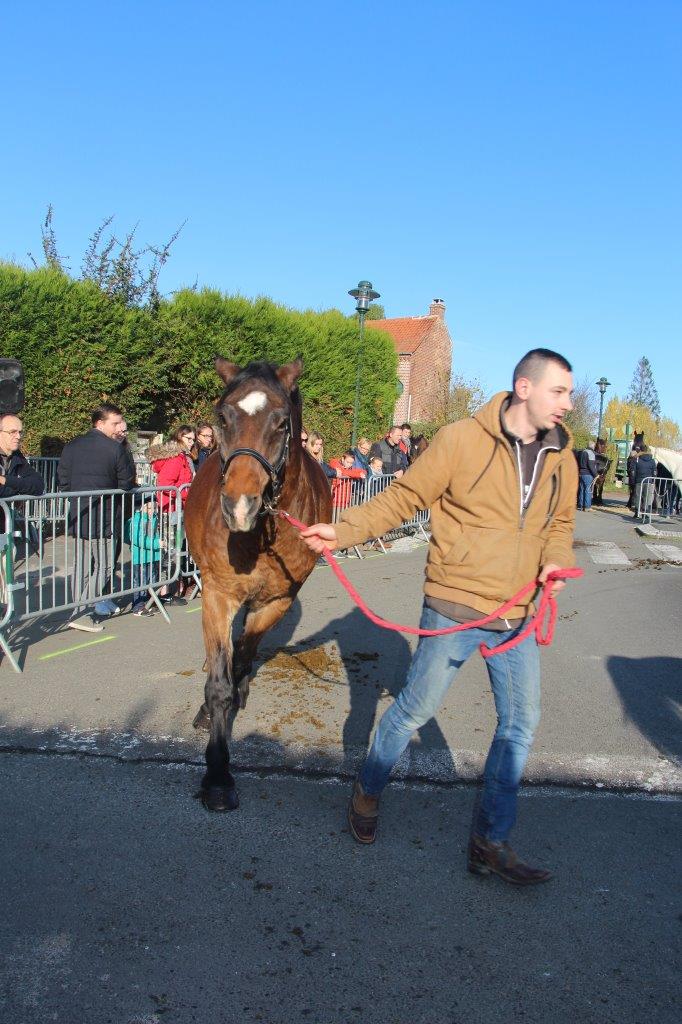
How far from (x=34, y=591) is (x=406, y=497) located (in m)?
6.11

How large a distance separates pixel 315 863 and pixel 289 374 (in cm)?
235

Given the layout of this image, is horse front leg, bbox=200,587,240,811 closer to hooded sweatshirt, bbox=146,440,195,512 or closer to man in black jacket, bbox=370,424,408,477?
hooded sweatshirt, bbox=146,440,195,512

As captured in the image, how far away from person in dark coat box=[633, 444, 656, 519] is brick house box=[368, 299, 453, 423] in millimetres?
20449

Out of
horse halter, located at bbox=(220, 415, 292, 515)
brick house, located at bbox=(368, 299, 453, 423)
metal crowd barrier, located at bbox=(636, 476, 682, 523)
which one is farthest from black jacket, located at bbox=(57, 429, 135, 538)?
brick house, located at bbox=(368, 299, 453, 423)

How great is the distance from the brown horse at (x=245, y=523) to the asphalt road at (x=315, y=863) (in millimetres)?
372

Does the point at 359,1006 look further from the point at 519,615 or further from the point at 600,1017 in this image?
the point at 519,615

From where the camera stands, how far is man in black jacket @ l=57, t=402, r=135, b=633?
22.7ft

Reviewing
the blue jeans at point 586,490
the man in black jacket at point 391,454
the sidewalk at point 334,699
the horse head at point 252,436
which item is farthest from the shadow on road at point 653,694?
the blue jeans at point 586,490

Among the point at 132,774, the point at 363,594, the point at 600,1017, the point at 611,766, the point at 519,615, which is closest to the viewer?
the point at 600,1017

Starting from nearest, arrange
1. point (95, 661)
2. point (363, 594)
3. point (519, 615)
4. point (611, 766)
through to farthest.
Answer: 1. point (519, 615)
2. point (611, 766)
3. point (95, 661)
4. point (363, 594)

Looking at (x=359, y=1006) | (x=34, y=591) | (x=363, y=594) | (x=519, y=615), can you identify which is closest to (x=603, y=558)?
(x=363, y=594)

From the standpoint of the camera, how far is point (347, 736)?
4656mm

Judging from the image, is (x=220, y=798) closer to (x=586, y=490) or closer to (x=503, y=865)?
(x=503, y=865)

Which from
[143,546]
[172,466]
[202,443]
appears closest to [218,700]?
[143,546]
